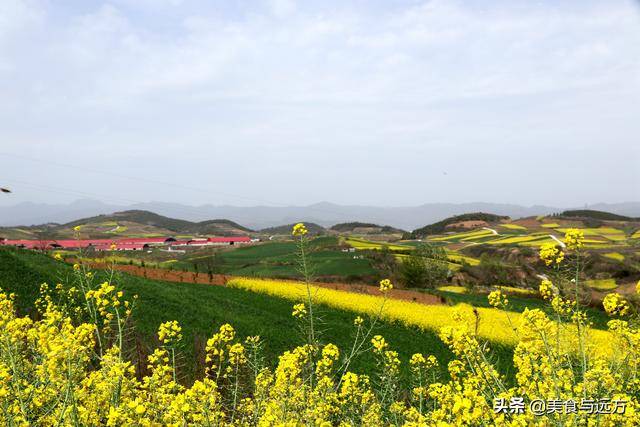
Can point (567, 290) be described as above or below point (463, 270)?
above

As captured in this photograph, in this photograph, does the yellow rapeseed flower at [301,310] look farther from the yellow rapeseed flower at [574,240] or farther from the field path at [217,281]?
the field path at [217,281]

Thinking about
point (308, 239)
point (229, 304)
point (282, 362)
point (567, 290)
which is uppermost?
point (308, 239)

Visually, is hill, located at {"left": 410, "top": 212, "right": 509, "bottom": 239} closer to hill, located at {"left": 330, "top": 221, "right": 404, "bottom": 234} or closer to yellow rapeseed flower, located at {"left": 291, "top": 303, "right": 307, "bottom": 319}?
hill, located at {"left": 330, "top": 221, "right": 404, "bottom": 234}

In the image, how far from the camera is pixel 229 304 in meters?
20.0

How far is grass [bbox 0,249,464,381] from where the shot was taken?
13828 millimetres

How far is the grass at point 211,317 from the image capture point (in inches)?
544

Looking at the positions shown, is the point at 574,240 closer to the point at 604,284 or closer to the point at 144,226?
the point at 604,284

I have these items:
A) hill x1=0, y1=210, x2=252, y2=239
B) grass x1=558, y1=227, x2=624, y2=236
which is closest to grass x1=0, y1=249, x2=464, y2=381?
grass x1=558, y1=227, x2=624, y2=236

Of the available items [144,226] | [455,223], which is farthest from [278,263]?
[144,226]

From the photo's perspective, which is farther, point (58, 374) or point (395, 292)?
point (395, 292)

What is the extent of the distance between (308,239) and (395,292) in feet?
94.4

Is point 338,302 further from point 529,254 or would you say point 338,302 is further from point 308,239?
point 529,254

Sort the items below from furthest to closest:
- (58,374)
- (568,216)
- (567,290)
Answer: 1. (568,216)
2. (567,290)
3. (58,374)

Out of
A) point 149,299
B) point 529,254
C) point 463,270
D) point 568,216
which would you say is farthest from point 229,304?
point 568,216
